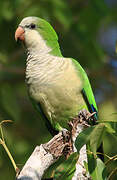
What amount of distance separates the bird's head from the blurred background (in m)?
0.39

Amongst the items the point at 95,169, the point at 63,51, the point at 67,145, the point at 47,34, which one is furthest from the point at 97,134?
the point at 63,51

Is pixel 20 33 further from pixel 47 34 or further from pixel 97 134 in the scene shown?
pixel 97 134

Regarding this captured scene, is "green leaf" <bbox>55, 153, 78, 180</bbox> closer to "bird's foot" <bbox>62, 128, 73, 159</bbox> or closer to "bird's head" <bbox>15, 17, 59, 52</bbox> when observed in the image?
"bird's foot" <bbox>62, 128, 73, 159</bbox>

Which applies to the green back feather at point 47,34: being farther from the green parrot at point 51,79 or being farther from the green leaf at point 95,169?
the green leaf at point 95,169

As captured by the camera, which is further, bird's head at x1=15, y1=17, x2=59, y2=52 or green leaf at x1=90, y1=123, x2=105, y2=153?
bird's head at x1=15, y1=17, x2=59, y2=52

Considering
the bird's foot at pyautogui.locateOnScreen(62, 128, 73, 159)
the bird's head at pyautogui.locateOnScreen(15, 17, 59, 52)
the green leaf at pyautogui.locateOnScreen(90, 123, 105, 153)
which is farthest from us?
the bird's head at pyautogui.locateOnScreen(15, 17, 59, 52)

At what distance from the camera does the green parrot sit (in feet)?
12.7

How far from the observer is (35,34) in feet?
14.0

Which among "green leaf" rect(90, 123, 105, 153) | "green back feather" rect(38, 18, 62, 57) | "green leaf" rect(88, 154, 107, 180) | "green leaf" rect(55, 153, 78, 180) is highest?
"green back feather" rect(38, 18, 62, 57)

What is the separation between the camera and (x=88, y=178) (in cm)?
273

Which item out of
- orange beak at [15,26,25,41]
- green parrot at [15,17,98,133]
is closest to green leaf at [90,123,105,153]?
green parrot at [15,17,98,133]

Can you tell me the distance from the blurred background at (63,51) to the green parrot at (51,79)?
1.54 feet

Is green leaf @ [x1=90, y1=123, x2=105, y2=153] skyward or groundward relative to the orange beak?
groundward

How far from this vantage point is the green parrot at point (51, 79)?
3863 mm
